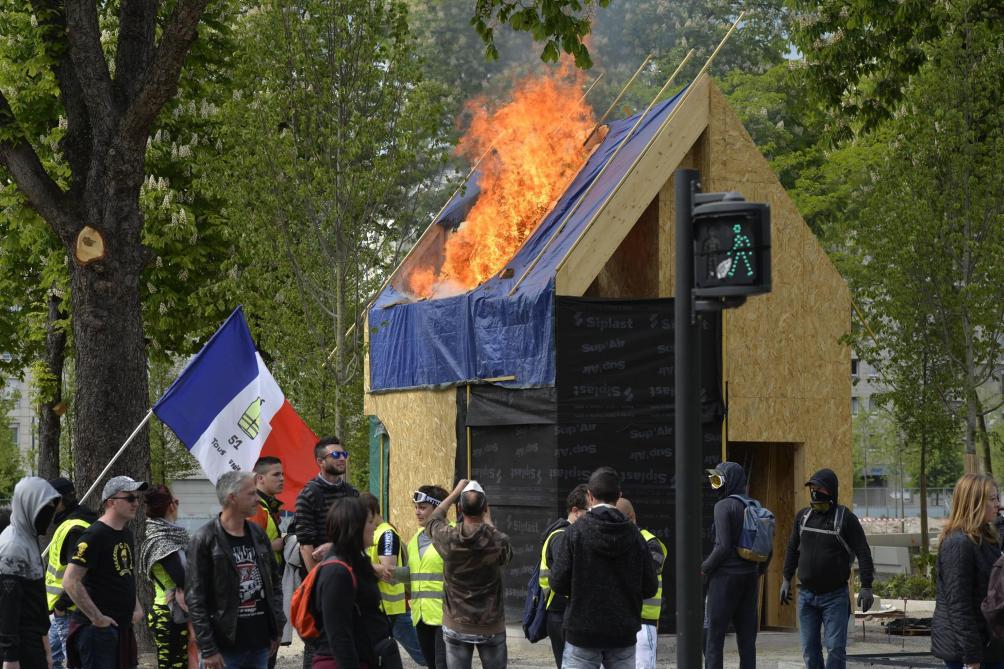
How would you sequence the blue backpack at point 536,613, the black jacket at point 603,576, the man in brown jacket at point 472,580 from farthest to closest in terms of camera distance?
the blue backpack at point 536,613 → the man in brown jacket at point 472,580 → the black jacket at point 603,576

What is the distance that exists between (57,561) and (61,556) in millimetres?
678

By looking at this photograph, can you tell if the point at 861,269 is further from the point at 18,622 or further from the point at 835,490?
the point at 18,622

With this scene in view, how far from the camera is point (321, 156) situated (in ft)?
58.7

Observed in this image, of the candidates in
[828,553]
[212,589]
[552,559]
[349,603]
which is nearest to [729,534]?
[828,553]

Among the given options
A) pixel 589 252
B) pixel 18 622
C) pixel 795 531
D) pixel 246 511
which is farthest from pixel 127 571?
pixel 589 252

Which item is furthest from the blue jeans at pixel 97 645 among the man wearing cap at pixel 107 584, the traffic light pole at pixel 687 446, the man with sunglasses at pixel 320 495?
the traffic light pole at pixel 687 446

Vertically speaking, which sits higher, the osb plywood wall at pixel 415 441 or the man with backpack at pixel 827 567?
the osb plywood wall at pixel 415 441

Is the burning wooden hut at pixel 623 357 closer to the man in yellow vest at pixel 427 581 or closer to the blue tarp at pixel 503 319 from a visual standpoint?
the blue tarp at pixel 503 319

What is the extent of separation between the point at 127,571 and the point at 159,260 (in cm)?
1485

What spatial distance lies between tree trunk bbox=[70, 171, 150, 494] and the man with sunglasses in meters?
4.89

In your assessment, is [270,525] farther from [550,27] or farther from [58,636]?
[550,27]

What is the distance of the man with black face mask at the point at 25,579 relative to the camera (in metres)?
A: 8.58

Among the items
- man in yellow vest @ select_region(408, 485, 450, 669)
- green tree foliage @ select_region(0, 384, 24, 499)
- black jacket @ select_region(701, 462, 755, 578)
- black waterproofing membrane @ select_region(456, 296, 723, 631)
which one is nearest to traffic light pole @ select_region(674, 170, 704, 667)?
man in yellow vest @ select_region(408, 485, 450, 669)

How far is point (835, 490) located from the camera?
12.1 m
